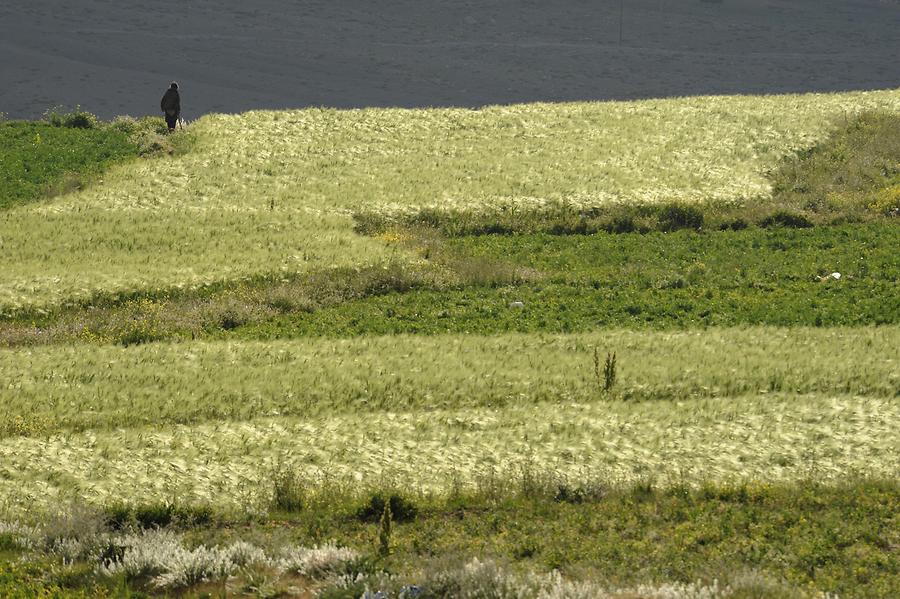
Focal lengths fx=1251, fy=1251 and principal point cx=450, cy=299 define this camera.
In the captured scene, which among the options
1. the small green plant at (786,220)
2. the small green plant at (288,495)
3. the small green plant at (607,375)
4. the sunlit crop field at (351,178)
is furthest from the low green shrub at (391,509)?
the small green plant at (786,220)

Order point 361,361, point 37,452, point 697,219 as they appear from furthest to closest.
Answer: point 697,219 → point 361,361 → point 37,452

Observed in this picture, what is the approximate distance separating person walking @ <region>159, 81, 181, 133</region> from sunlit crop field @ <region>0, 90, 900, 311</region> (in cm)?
121

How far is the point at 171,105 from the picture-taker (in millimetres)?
49500

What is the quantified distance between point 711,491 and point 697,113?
4205cm

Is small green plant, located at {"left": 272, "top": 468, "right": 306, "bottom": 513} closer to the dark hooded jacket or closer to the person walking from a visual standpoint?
the person walking

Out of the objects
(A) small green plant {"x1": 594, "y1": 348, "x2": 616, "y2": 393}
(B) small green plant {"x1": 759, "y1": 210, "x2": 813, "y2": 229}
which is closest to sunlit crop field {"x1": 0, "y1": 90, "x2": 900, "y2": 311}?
(B) small green plant {"x1": 759, "y1": 210, "x2": 813, "y2": 229}

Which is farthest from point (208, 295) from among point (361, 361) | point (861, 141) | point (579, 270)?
point (861, 141)

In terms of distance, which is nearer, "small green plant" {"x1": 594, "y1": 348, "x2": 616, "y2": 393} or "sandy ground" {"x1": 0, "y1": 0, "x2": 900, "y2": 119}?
"small green plant" {"x1": 594, "y1": 348, "x2": 616, "y2": 393}

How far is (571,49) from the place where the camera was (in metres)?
109

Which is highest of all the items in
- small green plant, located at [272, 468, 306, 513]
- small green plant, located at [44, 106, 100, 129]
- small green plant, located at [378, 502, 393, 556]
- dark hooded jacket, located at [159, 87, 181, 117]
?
dark hooded jacket, located at [159, 87, 181, 117]

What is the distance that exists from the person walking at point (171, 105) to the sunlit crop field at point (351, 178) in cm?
121

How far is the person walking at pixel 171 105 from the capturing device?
1924 inches

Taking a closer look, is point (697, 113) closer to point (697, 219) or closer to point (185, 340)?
point (697, 219)

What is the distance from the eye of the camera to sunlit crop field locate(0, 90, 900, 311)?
34.2 meters
